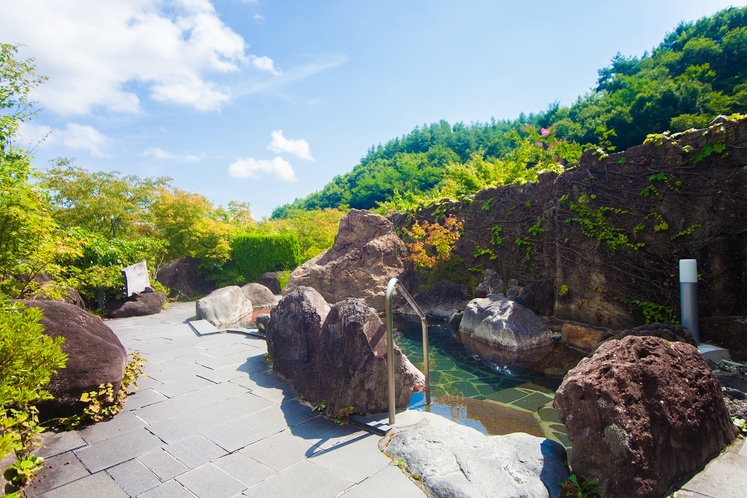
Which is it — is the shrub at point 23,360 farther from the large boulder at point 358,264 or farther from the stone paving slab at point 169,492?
the large boulder at point 358,264

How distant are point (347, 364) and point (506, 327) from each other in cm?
483

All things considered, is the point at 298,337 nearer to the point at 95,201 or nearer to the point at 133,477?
the point at 133,477

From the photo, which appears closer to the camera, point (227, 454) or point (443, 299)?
point (227, 454)

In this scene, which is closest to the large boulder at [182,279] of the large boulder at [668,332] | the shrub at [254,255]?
the shrub at [254,255]

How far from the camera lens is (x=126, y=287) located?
32.2ft

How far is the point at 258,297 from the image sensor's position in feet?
37.9

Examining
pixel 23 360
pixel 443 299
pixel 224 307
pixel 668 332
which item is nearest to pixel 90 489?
pixel 23 360

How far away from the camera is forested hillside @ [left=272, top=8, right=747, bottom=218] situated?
1457 centimetres

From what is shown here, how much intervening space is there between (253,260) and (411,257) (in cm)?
651

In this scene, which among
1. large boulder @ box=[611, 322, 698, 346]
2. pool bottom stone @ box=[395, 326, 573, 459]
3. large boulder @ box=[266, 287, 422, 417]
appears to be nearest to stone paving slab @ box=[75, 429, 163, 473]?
large boulder @ box=[266, 287, 422, 417]

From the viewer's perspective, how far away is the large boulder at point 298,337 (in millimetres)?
4434

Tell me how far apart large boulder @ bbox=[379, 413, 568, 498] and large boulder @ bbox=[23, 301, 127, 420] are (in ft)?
8.92

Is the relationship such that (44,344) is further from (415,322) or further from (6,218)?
(415,322)

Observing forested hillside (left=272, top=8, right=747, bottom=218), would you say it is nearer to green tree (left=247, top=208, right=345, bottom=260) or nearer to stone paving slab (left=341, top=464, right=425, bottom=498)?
green tree (left=247, top=208, right=345, bottom=260)
